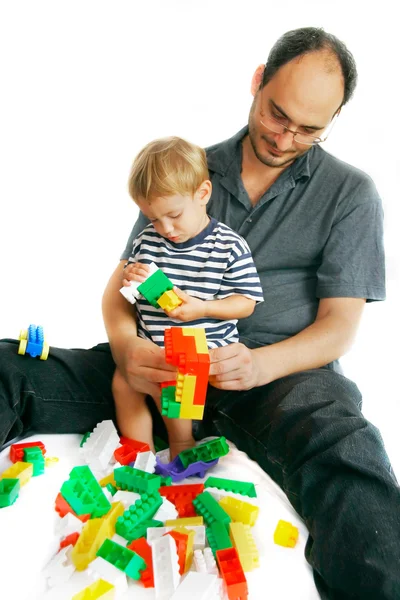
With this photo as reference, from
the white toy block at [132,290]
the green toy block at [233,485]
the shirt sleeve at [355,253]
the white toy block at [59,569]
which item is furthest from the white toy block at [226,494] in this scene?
the shirt sleeve at [355,253]

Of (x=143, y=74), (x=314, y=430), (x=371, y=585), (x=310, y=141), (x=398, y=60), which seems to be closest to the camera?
(x=371, y=585)

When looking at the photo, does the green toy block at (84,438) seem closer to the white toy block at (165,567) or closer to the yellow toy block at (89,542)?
the yellow toy block at (89,542)

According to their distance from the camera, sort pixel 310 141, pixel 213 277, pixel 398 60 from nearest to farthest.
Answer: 1. pixel 213 277
2. pixel 310 141
3. pixel 398 60

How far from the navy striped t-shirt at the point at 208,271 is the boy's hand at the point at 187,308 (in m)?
0.08

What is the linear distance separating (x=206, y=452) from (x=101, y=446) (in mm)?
226

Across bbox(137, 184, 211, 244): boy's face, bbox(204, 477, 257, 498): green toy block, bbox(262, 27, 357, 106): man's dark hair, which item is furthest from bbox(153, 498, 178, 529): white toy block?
bbox(262, 27, 357, 106): man's dark hair

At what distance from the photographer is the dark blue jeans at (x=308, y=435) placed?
1.09m

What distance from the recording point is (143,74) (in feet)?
7.84

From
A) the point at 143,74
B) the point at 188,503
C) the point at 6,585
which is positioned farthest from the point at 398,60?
the point at 6,585

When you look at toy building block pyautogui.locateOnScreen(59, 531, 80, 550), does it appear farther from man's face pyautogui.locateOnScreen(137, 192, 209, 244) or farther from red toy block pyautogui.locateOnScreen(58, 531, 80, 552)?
man's face pyautogui.locateOnScreen(137, 192, 209, 244)

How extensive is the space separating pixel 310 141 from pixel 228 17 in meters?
0.93

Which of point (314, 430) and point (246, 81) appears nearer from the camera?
point (314, 430)

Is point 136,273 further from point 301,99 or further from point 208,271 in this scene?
point 301,99

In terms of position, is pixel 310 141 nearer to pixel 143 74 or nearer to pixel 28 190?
pixel 143 74
